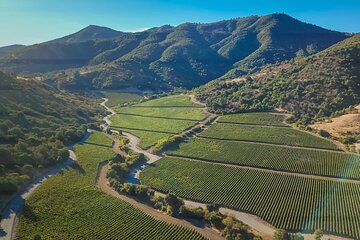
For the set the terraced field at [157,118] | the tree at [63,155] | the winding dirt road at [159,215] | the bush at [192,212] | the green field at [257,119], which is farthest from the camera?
the green field at [257,119]

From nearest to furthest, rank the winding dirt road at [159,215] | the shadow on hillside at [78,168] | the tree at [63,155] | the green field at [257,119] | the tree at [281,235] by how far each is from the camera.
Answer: the tree at [281,235]
the winding dirt road at [159,215]
the shadow on hillside at [78,168]
the tree at [63,155]
the green field at [257,119]

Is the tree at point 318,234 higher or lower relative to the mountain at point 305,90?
lower

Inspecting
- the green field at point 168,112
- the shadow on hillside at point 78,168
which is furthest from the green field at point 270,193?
the green field at point 168,112

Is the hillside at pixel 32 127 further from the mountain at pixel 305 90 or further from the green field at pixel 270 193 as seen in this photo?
the mountain at pixel 305 90

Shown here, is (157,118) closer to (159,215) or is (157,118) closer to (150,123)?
(150,123)

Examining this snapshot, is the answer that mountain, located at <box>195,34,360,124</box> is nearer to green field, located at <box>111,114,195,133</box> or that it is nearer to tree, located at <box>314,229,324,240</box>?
green field, located at <box>111,114,195,133</box>

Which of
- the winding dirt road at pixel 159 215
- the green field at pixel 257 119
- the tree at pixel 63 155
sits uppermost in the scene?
the green field at pixel 257 119

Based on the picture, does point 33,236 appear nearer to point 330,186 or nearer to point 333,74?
point 330,186

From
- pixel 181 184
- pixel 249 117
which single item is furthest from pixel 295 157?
pixel 249 117
